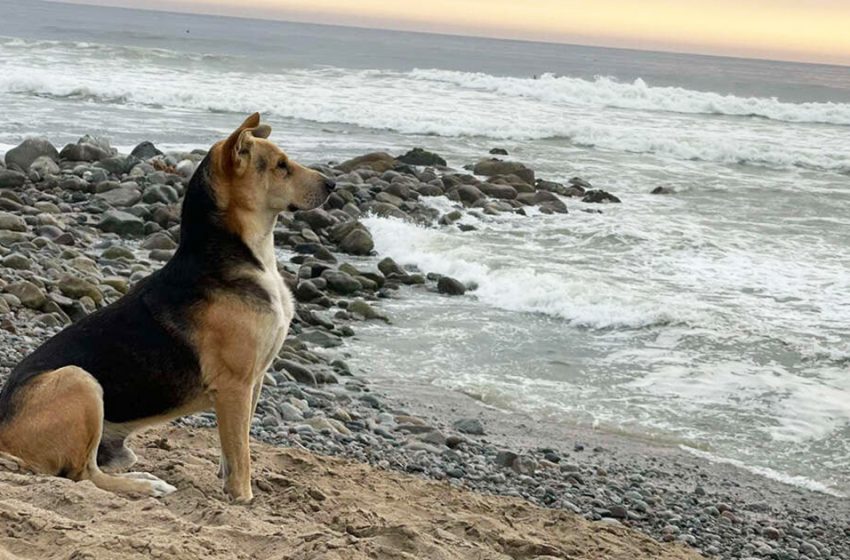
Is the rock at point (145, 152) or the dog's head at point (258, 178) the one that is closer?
the dog's head at point (258, 178)

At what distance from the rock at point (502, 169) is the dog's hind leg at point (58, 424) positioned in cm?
1783

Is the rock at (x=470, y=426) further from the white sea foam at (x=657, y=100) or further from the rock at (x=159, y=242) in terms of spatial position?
the white sea foam at (x=657, y=100)

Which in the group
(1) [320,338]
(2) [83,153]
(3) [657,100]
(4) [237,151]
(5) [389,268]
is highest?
(4) [237,151]

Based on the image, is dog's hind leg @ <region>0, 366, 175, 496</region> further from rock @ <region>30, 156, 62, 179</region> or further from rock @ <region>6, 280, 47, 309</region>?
rock @ <region>30, 156, 62, 179</region>

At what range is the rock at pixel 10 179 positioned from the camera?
631 inches

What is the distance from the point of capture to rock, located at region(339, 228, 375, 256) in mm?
15211

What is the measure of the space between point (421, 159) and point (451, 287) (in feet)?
34.2

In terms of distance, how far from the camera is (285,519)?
16.4 ft

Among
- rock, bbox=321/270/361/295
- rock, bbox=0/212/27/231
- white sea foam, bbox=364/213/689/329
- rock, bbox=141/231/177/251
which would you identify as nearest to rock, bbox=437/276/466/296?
white sea foam, bbox=364/213/689/329

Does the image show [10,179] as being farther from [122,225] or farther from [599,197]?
[599,197]

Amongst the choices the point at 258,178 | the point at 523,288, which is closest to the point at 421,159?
the point at 523,288

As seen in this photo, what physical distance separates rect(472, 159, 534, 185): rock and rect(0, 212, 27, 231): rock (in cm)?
1172

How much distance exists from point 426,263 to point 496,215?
434 centimetres

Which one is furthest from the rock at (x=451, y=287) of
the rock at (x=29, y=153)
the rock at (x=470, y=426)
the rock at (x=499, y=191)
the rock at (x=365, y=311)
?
the rock at (x=29, y=153)
